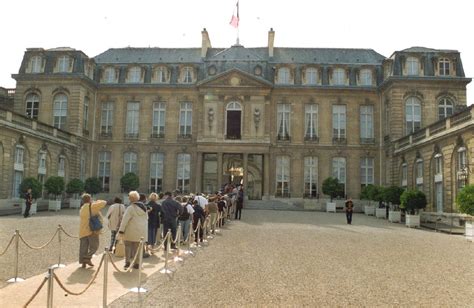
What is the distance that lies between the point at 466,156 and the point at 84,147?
88.3 ft

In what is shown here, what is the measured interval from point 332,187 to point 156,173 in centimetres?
1389

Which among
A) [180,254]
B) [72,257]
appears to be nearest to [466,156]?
[180,254]

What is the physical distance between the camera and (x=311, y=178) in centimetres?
3831

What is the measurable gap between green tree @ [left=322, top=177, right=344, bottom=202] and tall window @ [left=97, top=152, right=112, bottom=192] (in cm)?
1702

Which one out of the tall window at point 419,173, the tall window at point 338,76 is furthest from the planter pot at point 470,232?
the tall window at point 338,76

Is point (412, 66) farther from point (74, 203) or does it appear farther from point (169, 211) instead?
point (169, 211)

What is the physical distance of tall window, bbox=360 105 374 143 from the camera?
3841 centimetres

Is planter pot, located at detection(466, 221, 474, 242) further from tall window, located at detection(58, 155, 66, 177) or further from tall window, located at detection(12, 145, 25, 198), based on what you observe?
tall window, located at detection(58, 155, 66, 177)

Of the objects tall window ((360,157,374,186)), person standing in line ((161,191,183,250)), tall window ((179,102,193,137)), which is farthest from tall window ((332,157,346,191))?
person standing in line ((161,191,183,250))

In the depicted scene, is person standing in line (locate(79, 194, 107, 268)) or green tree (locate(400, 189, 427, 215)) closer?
person standing in line (locate(79, 194, 107, 268))

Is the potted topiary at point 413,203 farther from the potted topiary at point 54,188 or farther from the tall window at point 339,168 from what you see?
the potted topiary at point 54,188

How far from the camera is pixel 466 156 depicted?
888 inches

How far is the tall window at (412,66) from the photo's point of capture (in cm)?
3500

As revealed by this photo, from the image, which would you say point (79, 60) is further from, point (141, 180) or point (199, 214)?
point (199, 214)
